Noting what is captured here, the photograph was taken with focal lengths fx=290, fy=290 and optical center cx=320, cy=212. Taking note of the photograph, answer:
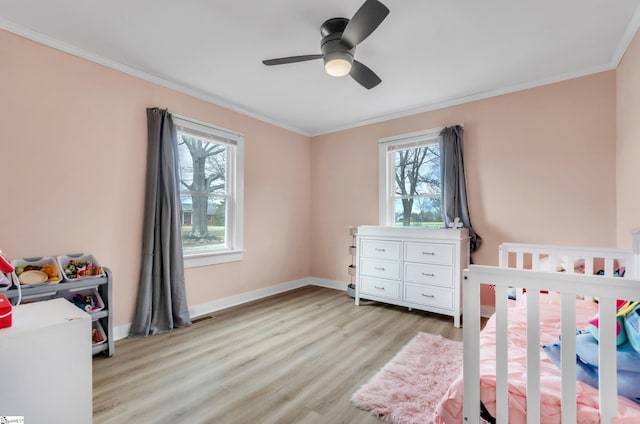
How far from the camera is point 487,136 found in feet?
10.5

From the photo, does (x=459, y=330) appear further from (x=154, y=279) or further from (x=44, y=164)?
(x=44, y=164)

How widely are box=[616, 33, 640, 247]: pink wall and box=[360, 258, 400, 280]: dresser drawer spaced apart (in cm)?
192

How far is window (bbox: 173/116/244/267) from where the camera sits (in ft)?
10.4

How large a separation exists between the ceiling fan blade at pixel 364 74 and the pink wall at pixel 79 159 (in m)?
1.86

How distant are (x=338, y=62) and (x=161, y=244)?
88.9 inches

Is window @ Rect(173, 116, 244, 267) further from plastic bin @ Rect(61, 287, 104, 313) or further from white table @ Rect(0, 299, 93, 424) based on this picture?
white table @ Rect(0, 299, 93, 424)

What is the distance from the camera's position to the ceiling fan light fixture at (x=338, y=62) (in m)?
2.01

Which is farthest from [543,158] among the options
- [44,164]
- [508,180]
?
[44,164]

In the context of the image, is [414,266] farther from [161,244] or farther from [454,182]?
[161,244]

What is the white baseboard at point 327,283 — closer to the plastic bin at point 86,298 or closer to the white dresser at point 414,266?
the white dresser at point 414,266

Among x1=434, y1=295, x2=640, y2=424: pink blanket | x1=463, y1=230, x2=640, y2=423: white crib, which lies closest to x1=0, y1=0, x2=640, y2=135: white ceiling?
x1=463, y1=230, x2=640, y2=423: white crib

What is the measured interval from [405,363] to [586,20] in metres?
2.74

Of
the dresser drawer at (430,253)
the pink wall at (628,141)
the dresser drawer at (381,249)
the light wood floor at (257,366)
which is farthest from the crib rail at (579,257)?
the dresser drawer at (381,249)

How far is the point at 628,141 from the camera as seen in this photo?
7.40 feet
